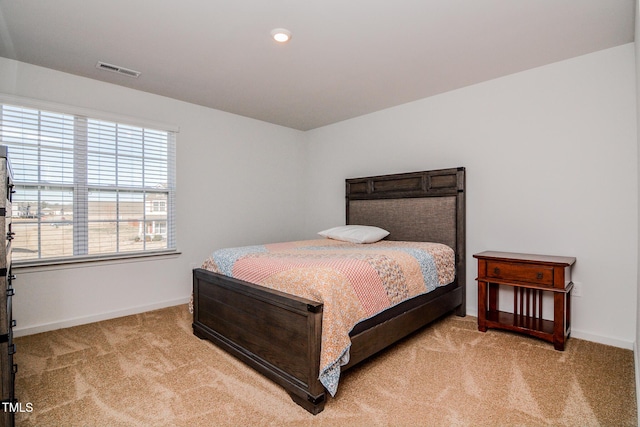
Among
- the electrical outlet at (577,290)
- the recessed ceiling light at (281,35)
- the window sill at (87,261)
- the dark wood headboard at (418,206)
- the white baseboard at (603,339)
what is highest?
the recessed ceiling light at (281,35)

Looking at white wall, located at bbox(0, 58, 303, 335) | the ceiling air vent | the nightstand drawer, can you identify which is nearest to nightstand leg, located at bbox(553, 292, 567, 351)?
the nightstand drawer

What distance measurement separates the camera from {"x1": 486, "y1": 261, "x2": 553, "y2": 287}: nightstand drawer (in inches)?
100.0

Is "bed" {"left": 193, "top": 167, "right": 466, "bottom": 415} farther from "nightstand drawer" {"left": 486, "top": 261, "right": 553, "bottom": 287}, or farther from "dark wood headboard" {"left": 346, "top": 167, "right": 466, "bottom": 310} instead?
"nightstand drawer" {"left": 486, "top": 261, "right": 553, "bottom": 287}

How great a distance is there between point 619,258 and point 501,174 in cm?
112

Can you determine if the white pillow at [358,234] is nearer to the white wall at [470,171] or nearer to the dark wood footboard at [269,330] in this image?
the white wall at [470,171]

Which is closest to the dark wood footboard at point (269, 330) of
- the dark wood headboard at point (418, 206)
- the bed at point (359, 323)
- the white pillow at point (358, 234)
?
the bed at point (359, 323)

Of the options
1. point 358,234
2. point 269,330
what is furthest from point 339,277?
point 358,234

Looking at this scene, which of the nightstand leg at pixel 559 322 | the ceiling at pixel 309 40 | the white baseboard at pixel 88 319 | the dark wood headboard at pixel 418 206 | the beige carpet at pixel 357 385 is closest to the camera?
the beige carpet at pixel 357 385

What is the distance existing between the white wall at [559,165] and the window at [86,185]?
118 inches

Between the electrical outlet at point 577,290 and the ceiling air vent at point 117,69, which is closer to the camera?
the electrical outlet at point 577,290

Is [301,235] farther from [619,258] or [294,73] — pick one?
[619,258]

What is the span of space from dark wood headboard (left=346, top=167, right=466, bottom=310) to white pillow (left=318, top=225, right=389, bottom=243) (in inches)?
10.9

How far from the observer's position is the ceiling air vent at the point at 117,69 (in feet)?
9.45

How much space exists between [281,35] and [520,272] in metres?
2.63
